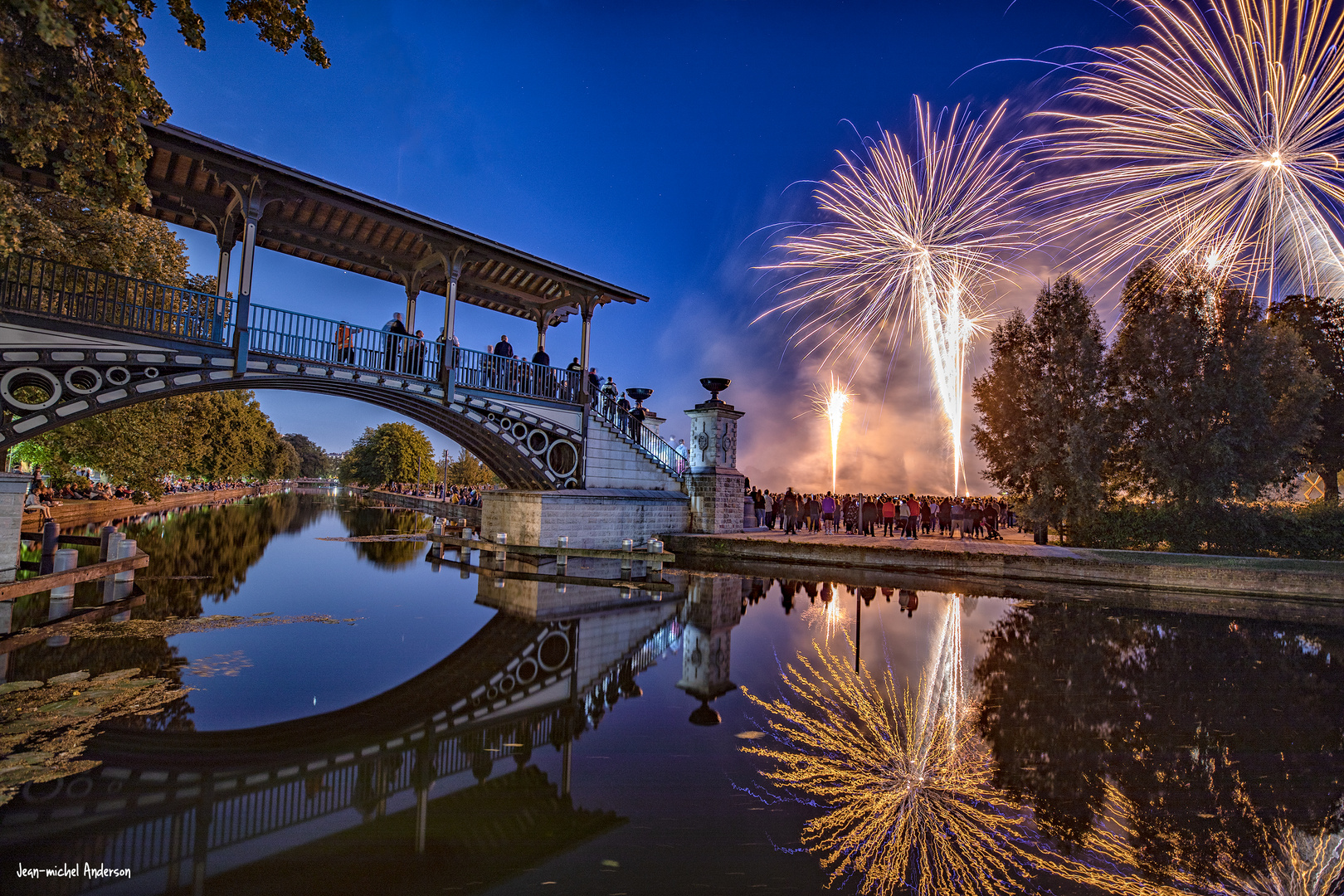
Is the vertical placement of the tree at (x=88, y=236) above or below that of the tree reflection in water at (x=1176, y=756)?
above

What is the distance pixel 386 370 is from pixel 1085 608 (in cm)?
1709

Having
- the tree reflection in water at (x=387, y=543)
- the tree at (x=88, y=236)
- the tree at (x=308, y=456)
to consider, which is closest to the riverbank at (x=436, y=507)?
the tree reflection in water at (x=387, y=543)

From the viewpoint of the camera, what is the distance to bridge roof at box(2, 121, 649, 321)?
1298 cm

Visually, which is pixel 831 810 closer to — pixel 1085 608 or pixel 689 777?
pixel 689 777

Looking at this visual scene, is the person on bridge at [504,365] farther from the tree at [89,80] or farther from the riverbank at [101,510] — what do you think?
the riverbank at [101,510]

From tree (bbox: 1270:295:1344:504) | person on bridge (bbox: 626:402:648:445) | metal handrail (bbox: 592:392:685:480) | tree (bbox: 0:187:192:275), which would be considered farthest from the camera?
tree (bbox: 1270:295:1344:504)

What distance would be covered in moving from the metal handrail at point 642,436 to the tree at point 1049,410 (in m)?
11.4

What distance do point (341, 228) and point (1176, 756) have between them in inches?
789

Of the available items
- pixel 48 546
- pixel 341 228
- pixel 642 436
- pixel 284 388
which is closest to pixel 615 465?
pixel 642 436

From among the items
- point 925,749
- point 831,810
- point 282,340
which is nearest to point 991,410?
point 925,749

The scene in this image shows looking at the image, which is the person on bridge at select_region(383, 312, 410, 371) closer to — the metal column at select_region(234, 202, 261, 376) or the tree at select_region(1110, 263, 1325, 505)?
the metal column at select_region(234, 202, 261, 376)

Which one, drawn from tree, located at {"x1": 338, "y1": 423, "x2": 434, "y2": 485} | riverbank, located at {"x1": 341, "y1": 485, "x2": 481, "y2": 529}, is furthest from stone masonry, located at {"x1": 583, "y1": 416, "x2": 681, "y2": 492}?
tree, located at {"x1": 338, "y1": 423, "x2": 434, "y2": 485}

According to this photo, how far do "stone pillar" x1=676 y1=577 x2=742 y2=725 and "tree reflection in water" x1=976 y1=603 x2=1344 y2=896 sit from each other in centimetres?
270

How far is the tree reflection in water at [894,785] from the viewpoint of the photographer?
3.32 metres
